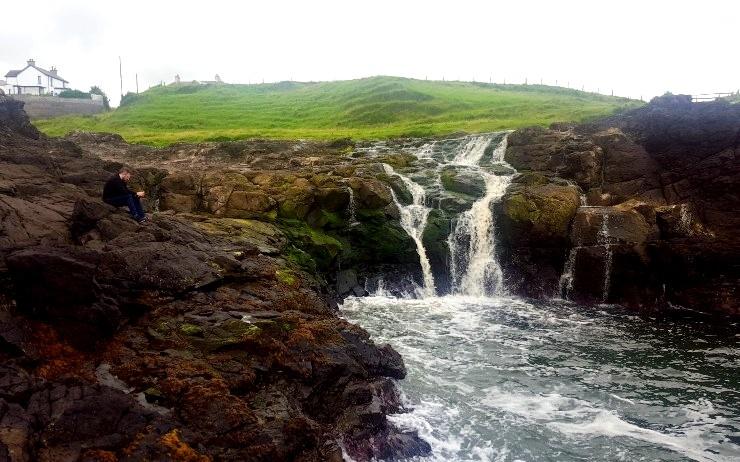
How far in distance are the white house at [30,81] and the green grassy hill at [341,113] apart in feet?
67.5

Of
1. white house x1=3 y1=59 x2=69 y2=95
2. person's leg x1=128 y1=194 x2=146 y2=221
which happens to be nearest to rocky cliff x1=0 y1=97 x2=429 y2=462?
person's leg x1=128 y1=194 x2=146 y2=221

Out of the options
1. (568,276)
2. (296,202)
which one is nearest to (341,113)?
(296,202)

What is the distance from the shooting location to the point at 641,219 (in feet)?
94.7

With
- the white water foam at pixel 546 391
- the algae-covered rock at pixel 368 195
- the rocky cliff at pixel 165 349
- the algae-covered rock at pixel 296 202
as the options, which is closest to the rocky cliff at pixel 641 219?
the white water foam at pixel 546 391

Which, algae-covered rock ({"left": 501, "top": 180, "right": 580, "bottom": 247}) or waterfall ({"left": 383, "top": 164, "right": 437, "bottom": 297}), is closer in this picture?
algae-covered rock ({"left": 501, "top": 180, "right": 580, "bottom": 247})

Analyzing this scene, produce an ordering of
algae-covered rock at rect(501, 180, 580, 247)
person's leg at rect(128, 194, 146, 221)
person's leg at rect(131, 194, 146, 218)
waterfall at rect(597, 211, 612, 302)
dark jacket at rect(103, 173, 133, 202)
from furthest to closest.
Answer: algae-covered rock at rect(501, 180, 580, 247), waterfall at rect(597, 211, 612, 302), person's leg at rect(131, 194, 146, 218), person's leg at rect(128, 194, 146, 221), dark jacket at rect(103, 173, 133, 202)

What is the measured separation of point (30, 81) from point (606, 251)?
109 meters

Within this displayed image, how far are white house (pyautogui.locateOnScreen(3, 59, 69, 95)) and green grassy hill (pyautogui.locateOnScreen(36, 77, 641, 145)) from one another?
67.5 feet

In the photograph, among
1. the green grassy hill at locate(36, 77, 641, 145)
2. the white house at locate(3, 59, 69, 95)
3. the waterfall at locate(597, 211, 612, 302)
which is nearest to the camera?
the waterfall at locate(597, 211, 612, 302)

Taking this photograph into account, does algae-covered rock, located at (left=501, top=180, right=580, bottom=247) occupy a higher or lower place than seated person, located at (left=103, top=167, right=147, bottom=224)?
lower

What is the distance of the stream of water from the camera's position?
47.1ft

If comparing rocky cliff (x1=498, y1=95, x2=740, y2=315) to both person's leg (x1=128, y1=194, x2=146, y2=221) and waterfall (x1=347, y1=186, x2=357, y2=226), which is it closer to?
waterfall (x1=347, y1=186, x2=357, y2=226)

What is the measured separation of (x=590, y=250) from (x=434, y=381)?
1512 cm

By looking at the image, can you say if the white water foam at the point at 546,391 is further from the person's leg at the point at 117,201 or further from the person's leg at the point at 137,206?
the person's leg at the point at 117,201
